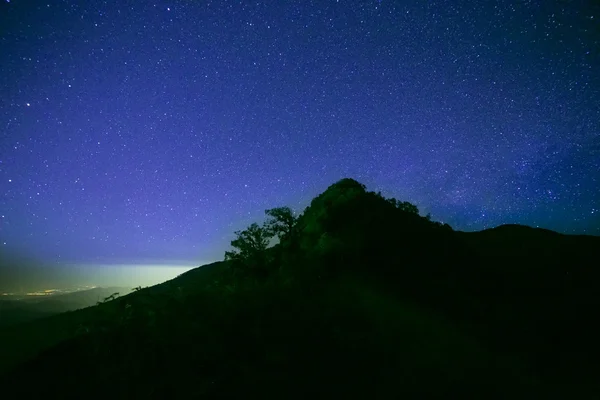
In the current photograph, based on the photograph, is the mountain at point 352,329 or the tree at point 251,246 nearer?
the mountain at point 352,329

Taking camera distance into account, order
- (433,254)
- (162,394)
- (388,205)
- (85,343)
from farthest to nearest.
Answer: (388,205) < (433,254) < (85,343) < (162,394)

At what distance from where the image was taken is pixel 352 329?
49.8 feet

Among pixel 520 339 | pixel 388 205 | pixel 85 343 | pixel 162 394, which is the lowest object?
pixel 520 339

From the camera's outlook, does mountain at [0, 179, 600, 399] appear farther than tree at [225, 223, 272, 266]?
No

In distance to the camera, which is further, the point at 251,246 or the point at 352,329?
the point at 251,246

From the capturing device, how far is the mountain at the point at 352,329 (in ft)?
37.5

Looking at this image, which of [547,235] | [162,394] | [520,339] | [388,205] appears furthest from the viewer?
[547,235]

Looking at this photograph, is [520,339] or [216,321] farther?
[520,339]

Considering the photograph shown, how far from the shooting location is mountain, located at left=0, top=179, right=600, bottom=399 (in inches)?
450

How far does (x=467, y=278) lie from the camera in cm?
2352

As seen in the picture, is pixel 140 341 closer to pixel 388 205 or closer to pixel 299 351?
pixel 299 351

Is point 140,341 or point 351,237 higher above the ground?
point 351,237

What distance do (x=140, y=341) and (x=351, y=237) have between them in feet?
57.2

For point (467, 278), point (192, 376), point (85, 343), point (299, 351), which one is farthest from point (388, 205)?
point (85, 343)
